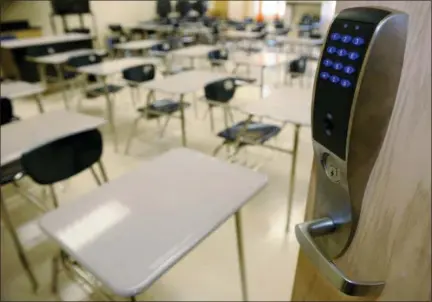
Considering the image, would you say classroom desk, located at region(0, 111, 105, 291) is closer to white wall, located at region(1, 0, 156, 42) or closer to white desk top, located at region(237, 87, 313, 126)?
white desk top, located at region(237, 87, 313, 126)

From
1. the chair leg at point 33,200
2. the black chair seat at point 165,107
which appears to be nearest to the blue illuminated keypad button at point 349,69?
the chair leg at point 33,200

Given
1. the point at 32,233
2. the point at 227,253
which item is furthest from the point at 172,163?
the point at 32,233

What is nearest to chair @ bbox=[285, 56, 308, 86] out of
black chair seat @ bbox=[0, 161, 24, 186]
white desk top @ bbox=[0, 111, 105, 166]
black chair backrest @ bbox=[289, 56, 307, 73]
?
black chair backrest @ bbox=[289, 56, 307, 73]

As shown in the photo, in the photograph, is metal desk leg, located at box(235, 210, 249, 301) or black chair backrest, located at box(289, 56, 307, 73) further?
black chair backrest, located at box(289, 56, 307, 73)

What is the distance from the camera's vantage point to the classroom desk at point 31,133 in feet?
5.01

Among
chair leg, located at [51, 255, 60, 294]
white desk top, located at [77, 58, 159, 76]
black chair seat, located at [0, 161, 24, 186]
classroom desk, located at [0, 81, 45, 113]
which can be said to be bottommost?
chair leg, located at [51, 255, 60, 294]

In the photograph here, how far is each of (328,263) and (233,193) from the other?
0.67 meters

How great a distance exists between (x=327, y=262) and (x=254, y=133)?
201 centimetres

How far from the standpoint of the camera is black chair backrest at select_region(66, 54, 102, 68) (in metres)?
3.67

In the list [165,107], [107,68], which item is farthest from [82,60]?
[165,107]

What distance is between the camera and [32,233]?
2.08 metres

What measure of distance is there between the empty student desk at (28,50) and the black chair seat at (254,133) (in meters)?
3.70

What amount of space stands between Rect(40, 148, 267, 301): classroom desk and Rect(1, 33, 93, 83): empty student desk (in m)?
4.41

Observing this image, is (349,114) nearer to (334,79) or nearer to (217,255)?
(334,79)
